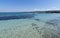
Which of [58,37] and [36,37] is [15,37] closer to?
[36,37]

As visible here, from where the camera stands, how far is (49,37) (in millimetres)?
7367

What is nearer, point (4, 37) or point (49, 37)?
point (49, 37)

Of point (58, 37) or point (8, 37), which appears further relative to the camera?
point (8, 37)

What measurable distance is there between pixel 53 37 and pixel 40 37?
1.01 meters

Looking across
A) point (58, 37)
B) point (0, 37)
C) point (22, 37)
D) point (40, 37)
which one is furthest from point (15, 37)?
point (58, 37)

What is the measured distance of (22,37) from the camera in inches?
304

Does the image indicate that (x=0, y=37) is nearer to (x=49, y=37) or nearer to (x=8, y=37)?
(x=8, y=37)

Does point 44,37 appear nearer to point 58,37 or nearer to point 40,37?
point 40,37

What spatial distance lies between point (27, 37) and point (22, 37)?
1.34 feet

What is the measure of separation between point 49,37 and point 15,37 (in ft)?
8.91

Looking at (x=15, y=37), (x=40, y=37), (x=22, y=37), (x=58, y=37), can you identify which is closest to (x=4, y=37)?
(x=15, y=37)

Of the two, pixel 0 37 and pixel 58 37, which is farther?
pixel 0 37

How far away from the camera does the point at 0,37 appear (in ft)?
25.9

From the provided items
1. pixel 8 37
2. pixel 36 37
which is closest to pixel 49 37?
pixel 36 37
